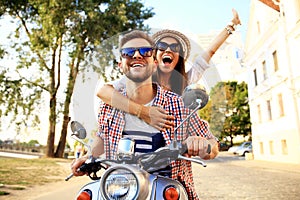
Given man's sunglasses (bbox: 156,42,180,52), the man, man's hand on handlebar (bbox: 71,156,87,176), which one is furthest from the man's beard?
man's hand on handlebar (bbox: 71,156,87,176)

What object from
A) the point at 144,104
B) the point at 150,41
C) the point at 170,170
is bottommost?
the point at 170,170

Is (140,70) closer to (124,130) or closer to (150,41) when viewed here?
(150,41)

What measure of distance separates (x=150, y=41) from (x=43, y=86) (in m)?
16.7

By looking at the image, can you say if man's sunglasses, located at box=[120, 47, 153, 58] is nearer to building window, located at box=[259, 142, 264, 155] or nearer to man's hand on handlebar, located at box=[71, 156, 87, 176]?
man's hand on handlebar, located at box=[71, 156, 87, 176]

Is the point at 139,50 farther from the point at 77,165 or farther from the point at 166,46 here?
the point at 77,165

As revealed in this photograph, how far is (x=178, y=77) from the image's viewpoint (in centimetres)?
156

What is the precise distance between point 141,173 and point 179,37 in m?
0.72

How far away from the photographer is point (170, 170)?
150 cm

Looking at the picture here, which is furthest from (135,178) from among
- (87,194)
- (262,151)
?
(262,151)

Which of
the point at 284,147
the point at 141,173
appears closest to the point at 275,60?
the point at 284,147

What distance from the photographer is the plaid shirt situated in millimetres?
1479

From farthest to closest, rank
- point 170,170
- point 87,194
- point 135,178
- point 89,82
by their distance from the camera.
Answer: point 89,82 → point 170,170 → point 87,194 → point 135,178

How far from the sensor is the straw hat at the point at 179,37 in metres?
1.58

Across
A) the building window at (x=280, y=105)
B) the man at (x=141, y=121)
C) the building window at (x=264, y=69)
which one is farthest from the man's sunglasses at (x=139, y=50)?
the building window at (x=264, y=69)
